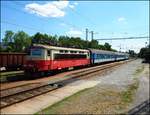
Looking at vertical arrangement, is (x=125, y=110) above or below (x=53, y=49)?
below

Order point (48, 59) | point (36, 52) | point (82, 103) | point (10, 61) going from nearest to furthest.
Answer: point (82, 103) → point (36, 52) → point (48, 59) → point (10, 61)

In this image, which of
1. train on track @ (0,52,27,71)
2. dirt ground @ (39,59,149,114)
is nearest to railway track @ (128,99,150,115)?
dirt ground @ (39,59,149,114)

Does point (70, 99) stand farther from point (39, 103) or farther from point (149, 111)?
point (149, 111)

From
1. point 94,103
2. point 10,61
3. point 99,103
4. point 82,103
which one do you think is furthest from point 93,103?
point 10,61

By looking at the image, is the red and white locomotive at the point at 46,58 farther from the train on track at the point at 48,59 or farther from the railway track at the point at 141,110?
the railway track at the point at 141,110

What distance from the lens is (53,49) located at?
25.7m

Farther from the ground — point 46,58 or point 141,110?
point 46,58

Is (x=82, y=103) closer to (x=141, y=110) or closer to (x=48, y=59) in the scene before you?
(x=141, y=110)

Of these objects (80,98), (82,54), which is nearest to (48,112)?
(80,98)

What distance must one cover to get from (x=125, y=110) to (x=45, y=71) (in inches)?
594

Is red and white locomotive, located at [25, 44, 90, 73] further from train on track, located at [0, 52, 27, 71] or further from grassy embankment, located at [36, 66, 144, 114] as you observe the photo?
grassy embankment, located at [36, 66, 144, 114]

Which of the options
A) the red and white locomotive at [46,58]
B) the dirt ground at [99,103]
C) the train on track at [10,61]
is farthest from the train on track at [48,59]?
the dirt ground at [99,103]

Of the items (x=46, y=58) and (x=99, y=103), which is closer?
(x=99, y=103)

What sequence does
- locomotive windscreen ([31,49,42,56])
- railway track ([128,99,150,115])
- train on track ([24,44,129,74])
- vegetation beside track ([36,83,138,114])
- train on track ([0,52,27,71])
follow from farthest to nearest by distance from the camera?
train on track ([0,52,27,71])
locomotive windscreen ([31,49,42,56])
train on track ([24,44,129,74])
vegetation beside track ([36,83,138,114])
railway track ([128,99,150,115])
